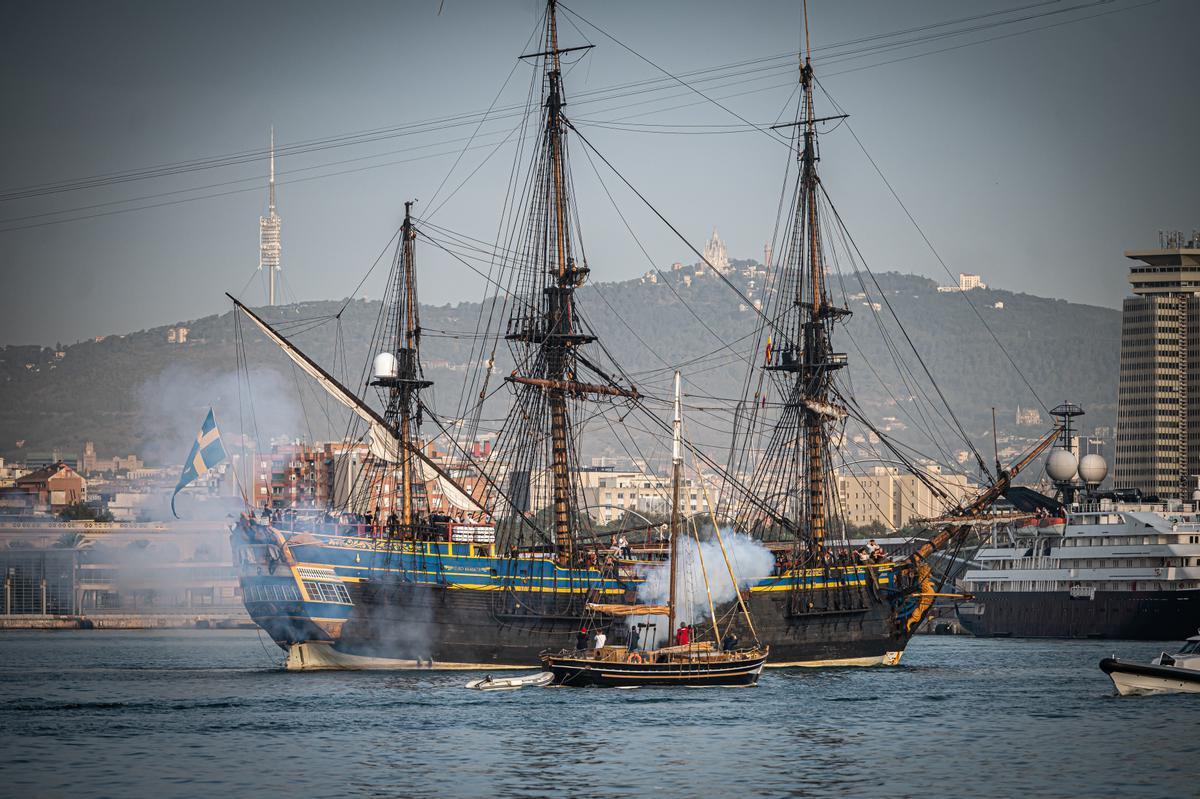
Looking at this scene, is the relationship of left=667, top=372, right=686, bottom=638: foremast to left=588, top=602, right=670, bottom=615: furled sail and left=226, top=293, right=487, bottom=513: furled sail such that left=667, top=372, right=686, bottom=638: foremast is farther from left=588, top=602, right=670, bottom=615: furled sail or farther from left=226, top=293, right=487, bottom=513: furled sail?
left=226, top=293, right=487, bottom=513: furled sail

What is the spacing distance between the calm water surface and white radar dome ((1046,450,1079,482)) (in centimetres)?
8323

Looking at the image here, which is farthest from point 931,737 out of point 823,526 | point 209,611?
point 209,611

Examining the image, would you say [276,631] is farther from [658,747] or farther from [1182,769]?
[1182,769]

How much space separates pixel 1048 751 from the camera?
53.9 m

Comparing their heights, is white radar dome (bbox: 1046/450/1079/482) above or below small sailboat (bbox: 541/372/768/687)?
above

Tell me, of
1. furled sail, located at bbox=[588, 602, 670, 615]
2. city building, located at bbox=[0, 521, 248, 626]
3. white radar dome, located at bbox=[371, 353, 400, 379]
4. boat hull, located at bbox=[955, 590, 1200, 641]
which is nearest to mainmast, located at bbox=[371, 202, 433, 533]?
white radar dome, located at bbox=[371, 353, 400, 379]

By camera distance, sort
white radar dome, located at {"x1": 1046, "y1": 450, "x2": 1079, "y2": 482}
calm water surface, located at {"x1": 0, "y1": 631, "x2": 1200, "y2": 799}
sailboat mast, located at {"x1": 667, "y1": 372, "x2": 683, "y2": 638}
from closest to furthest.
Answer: calm water surface, located at {"x1": 0, "y1": 631, "x2": 1200, "y2": 799}, sailboat mast, located at {"x1": 667, "y1": 372, "x2": 683, "y2": 638}, white radar dome, located at {"x1": 1046, "y1": 450, "x2": 1079, "y2": 482}

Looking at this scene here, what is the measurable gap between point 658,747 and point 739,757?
3.12m

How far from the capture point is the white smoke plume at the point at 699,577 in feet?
267

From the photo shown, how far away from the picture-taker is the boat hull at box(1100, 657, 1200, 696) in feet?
221

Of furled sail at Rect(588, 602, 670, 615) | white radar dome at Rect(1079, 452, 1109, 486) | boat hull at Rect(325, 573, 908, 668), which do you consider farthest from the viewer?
white radar dome at Rect(1079, 452, 1109, 486)

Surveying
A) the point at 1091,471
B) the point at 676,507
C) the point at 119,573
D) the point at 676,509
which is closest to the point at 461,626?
the point at 676,509

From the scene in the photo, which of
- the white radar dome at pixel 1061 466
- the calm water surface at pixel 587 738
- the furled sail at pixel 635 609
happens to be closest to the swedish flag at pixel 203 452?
the calm water surface at pixel 587 738

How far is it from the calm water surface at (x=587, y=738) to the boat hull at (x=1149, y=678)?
2.50ft
